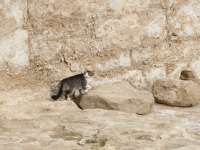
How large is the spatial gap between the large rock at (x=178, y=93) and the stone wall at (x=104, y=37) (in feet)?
1.02

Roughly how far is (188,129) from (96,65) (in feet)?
4.27

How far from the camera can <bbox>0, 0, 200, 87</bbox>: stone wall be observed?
182 inches

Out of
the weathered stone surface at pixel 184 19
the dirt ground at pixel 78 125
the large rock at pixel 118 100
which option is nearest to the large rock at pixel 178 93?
the dirt ground at pixel 78 125

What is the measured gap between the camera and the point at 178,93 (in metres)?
4.82

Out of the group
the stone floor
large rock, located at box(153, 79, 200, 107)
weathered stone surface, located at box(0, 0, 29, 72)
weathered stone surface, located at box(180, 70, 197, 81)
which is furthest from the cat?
weathered stone surface, located at box(180, 70, 197, 81)

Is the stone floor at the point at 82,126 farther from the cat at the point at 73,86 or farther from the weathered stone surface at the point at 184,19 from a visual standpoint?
the weathered stone surface at the point at 184,19

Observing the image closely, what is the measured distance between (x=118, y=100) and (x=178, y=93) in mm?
740

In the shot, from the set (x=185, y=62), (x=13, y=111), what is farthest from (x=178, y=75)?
(x=13, y=111)

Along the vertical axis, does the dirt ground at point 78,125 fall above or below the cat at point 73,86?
below

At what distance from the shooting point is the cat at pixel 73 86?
185 inches

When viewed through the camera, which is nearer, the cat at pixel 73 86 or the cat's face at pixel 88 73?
the cat at pixel 73 86

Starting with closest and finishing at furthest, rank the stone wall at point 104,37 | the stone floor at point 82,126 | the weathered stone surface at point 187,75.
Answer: the stone floor at point 82,126
the stone wall at point 104,37
the weathered stone surface at point 187,75

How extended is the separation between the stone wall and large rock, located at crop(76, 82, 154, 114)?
484 mm

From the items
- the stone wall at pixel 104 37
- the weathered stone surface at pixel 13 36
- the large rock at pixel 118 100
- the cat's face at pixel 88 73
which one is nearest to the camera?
the large rock at pixel 118 100
